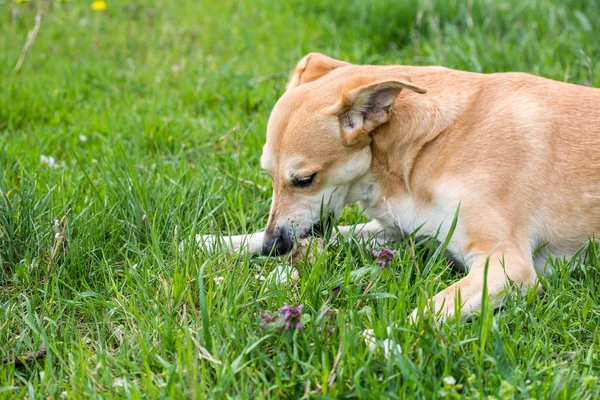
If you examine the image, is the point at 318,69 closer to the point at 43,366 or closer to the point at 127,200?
the point at 127,200

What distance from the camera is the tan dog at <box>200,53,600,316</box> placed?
11.2 ft

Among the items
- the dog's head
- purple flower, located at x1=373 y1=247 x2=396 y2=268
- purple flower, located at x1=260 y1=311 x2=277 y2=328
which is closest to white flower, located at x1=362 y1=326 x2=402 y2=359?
purple flower, located at x1=260 y1=311 x2=277 y2=328

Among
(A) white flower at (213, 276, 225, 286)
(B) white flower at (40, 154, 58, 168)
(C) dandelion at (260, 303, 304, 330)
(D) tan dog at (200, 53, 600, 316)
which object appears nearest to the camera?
(C) dandelion at (260, 303, 304, 330)

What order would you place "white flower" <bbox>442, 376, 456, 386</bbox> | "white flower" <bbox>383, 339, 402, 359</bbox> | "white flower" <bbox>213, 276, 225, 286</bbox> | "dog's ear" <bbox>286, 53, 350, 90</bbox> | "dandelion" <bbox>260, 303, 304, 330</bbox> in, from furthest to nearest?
"dog's ear" <bbox>286, 53, 350, 90</bbox>
"white flower" <bbox>213, 276, 225, 286</bbox>
"dandelion" <bbox>260, 303, 304, 330</bbox>
"white flower" <bbox>383, 339, 402, 359</bbox>
"white flower" <bbox>442, 376, 456, 386</bbox>

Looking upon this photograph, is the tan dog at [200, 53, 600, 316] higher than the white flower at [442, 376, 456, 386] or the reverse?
higher

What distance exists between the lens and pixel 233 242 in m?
3.81

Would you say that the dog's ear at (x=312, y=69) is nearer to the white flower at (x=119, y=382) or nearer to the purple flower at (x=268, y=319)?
the purple flower at (x=268, y=319)

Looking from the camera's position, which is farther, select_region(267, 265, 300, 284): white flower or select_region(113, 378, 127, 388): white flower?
select_region(267, 265, 300, 284): white flower

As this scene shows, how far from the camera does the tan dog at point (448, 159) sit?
135 inches

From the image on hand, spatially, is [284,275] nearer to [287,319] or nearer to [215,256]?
[215,256]

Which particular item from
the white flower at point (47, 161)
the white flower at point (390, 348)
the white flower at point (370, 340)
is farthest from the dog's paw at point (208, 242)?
the white flower at point (47, 161)

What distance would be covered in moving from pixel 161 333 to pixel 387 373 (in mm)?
918

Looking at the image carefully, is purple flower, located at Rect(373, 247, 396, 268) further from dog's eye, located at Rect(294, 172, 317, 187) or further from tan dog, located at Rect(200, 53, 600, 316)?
dog's eye, located at Rect(294, 172, 317, 187)

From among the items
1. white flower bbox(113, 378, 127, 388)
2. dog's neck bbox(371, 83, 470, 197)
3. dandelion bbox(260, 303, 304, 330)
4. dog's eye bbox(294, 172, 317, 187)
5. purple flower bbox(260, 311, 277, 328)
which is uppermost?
dog's neck bbox(371, 83, 470, 197)
